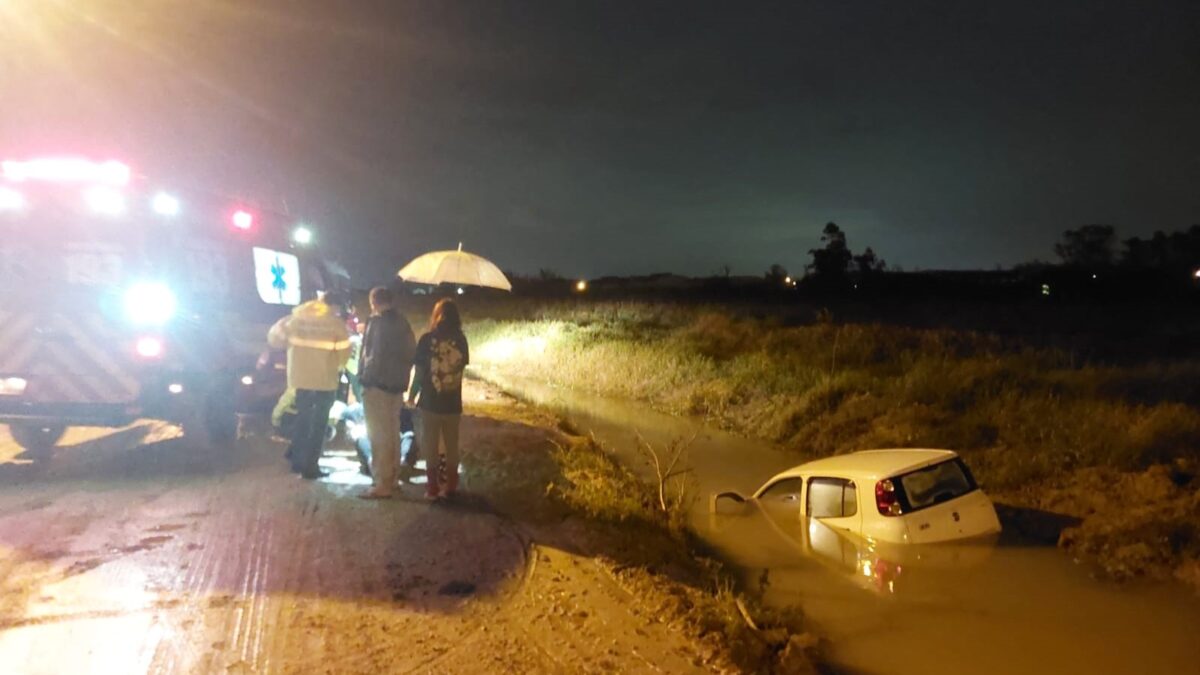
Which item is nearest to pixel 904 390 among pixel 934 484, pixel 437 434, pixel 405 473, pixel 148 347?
pixel 934 484

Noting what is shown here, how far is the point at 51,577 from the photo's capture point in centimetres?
556

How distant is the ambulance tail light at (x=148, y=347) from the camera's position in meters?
8.21

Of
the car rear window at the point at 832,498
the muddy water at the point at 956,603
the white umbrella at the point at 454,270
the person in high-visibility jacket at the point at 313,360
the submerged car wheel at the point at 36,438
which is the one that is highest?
the white umbrella at the point at 454,270

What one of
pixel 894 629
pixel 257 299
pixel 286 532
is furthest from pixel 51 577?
pixel 894 629

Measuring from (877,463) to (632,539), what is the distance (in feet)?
9.21

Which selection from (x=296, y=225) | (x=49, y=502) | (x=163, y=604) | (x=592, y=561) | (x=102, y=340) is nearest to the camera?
(x=163, y=604)

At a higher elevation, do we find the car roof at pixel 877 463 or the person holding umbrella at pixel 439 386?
the person holding umbrella at pixel 439 386

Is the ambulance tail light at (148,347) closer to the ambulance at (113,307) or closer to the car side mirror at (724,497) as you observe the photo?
the ambulance at (113,307)

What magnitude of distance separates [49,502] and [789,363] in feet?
48.7

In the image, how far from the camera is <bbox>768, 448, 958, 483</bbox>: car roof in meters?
8.16

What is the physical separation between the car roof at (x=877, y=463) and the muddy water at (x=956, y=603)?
1.92ft

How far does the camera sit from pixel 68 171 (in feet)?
27.2

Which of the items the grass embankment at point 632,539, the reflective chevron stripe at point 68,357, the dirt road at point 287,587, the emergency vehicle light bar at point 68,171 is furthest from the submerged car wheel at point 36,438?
the grass embankment at point 632,539

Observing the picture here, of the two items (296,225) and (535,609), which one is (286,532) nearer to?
(535,609)
